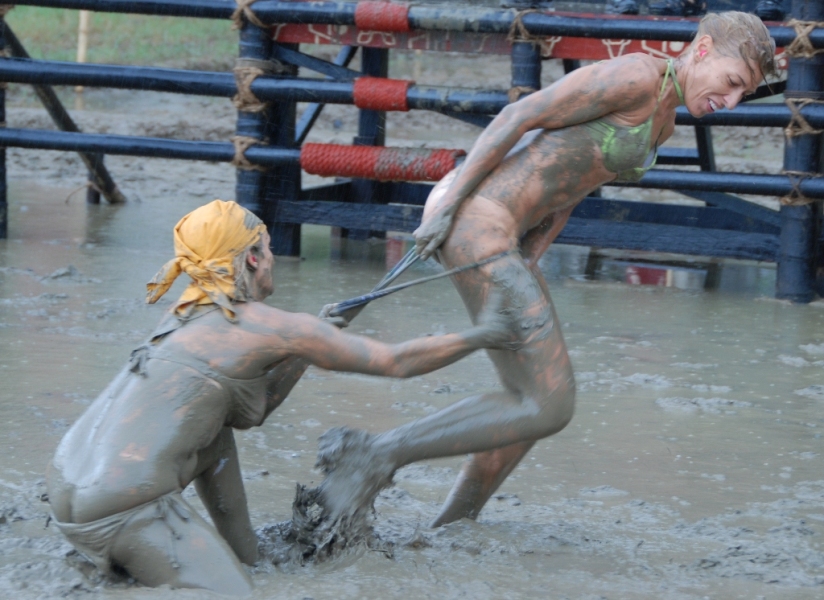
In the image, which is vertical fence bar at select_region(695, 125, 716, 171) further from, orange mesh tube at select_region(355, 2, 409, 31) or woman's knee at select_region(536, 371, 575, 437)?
woman's knee at select_region(536, 371, 575, 437)

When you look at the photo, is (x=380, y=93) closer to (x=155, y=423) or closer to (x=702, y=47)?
(x=702, y=47)

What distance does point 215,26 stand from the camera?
22047 millimetres

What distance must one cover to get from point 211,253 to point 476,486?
1108mm

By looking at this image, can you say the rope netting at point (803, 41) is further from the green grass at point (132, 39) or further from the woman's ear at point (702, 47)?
the green grass at point (132, 39)

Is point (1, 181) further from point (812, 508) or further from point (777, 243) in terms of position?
point (812, 508)

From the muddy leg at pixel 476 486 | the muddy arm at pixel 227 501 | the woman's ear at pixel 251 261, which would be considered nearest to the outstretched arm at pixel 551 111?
the woman's ear at pixel 251 261

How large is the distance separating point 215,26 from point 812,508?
66.6 feet

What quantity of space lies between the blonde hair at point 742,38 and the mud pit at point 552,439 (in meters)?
1.37

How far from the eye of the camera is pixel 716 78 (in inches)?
117

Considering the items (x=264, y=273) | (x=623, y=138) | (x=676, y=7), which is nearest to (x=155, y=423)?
(x=264, y=273)

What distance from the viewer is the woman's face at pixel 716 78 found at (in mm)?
2965

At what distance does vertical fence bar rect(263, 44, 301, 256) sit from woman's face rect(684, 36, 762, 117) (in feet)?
15.7

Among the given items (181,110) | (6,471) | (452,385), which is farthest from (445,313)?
(181,110)

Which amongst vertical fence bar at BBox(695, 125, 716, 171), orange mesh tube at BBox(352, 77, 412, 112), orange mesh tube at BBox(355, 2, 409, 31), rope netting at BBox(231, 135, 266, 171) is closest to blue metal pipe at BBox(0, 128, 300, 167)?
rope netting at BBox(231, 135, 266, 171)
